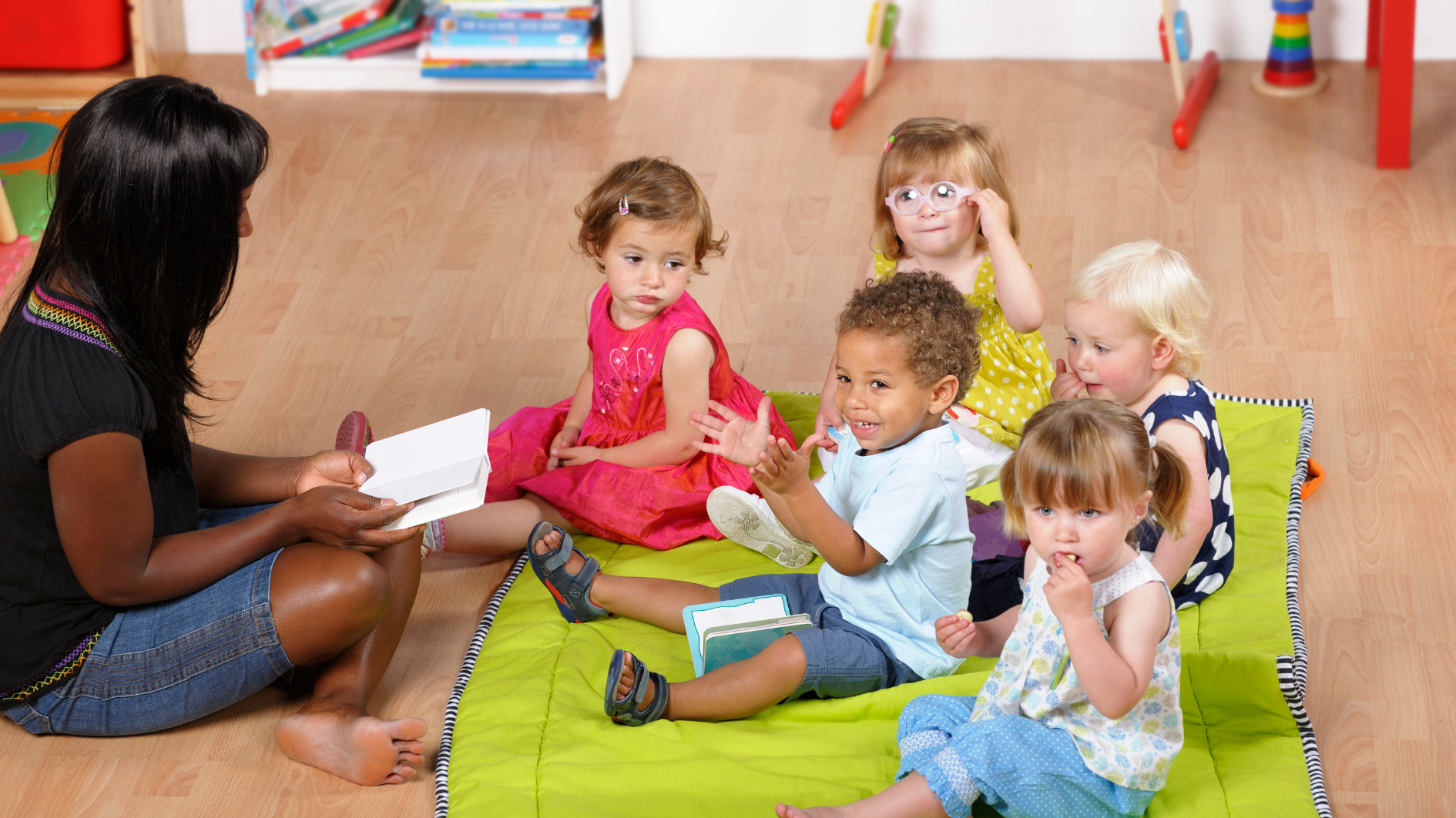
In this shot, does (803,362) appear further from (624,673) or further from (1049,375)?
(624,673)

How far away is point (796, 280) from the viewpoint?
273 centimetres

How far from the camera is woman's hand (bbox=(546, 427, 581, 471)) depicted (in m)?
2.04

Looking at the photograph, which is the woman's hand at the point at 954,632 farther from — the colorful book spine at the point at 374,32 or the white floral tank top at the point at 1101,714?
the colorful book spine at the point at 374,32

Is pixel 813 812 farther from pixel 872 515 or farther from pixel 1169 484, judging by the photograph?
pixel 1169 484

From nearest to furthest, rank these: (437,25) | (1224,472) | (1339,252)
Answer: (1224,472) → (1339,252) → (437,25)

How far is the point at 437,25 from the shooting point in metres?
3.55

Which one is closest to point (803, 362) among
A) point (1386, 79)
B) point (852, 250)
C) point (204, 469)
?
point (852, 250)

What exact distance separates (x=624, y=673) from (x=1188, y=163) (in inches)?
82.5

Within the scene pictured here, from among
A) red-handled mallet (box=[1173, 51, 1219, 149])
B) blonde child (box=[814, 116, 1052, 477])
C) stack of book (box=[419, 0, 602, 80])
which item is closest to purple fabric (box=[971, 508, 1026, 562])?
blonde child (box=[814, 116, 1052, 477])

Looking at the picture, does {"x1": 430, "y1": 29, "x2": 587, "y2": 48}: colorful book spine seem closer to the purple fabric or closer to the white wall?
the white wall

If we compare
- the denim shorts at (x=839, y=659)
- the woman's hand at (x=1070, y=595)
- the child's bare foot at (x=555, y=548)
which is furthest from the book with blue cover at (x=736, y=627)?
the woman's hand at (x=1070, y=595)

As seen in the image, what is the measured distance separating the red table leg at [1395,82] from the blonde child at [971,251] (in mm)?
1315

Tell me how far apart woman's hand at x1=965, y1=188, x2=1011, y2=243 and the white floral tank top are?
65 centimetres

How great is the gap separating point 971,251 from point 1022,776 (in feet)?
2.89
